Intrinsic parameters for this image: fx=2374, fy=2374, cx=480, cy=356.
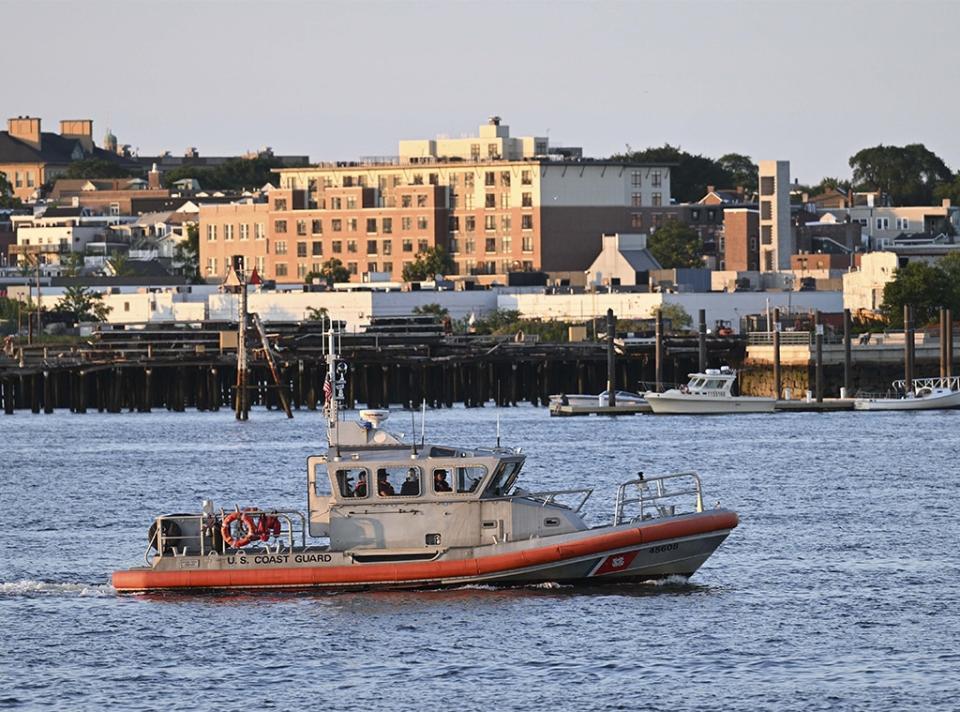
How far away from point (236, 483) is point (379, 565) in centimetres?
3256

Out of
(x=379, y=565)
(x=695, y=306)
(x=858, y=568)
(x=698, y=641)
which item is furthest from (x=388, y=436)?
(x=695, y=306)

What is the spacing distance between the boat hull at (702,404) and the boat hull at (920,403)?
5305 mm

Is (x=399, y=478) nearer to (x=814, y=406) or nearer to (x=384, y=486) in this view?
(x=384, y=486)

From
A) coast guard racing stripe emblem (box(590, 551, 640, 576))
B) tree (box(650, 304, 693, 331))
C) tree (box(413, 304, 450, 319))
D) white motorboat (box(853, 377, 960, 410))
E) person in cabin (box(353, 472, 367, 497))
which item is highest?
tree (box(413, 304, 450, 319))

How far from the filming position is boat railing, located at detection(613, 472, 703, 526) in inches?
1912

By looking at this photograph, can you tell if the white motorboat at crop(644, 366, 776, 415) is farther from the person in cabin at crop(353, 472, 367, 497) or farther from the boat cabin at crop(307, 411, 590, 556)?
the person in cabin at crop(353, 472, 367, 497)

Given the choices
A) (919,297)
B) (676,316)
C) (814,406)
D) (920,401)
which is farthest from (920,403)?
(676,316)

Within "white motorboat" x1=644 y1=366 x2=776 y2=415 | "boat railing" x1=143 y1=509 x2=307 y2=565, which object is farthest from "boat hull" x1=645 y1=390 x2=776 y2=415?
"boat railing" x1=143 y1=509 x2=307 y2=565

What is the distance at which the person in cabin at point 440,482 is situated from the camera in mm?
47938

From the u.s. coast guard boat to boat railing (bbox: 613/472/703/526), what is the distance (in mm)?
224

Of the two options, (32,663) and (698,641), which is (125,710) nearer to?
(32,663)

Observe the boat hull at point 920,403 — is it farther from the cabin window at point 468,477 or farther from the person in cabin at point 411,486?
the person in cabin at point 411,486

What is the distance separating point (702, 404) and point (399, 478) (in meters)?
79.8

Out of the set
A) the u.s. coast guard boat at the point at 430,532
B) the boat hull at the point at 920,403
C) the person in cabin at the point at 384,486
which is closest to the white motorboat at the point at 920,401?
the boat hull at the point at 920,403
